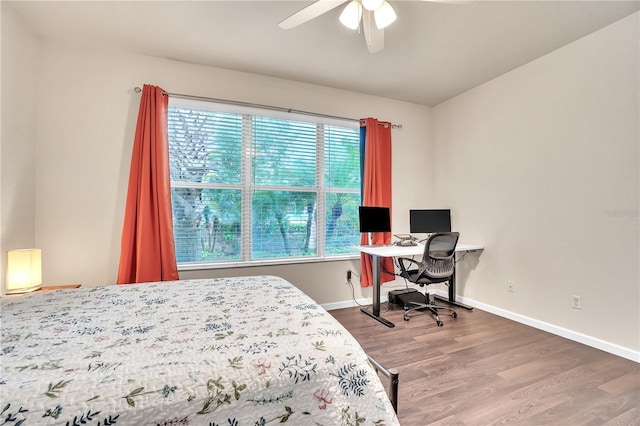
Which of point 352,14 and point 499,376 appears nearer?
point 352,14

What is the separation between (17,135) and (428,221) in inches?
158

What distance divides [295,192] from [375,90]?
5.25 ft

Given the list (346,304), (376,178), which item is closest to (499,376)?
(346,304)

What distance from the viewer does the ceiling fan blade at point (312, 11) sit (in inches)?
65.4

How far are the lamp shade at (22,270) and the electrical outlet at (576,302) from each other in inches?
170

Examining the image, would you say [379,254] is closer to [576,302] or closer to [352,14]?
[576,302]

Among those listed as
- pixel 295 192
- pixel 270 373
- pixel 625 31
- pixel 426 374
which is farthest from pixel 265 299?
pixel 625 31

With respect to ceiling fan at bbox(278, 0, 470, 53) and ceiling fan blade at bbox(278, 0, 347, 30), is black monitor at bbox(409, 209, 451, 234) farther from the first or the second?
ceiling fan blade at bbox(278, 0, 347, 30)

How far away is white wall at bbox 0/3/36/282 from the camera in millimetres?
2063

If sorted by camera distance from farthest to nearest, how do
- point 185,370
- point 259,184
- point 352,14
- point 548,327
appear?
point 259,184, point 548,327, point 352,14, point 185,370

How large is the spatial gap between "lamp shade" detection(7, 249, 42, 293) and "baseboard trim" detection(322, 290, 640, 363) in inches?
101

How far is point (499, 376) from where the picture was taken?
1980 millimetres

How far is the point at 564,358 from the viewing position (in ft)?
7.27

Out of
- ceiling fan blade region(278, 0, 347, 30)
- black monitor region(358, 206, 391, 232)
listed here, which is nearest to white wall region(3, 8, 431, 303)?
ceiling fan blade region(278, 0, 347, 30)
